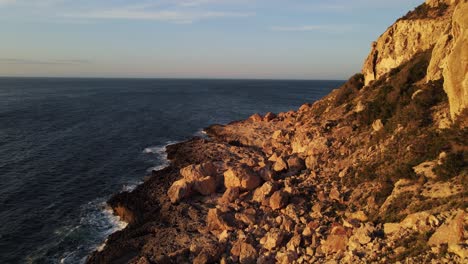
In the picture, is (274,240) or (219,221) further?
(219,221)

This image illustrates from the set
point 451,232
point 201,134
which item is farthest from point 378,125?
point 201,134

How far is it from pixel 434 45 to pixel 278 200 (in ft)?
92.8

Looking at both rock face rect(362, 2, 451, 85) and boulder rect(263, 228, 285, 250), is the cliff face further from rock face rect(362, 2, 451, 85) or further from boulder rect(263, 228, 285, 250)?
boulder rect(263, 228, 285, 250)

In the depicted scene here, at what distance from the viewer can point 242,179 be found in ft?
113

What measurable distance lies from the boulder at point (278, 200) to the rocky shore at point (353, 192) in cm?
9

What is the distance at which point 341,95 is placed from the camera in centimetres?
5550

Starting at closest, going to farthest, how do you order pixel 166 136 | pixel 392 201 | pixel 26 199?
1. pixel 392 201
2. pixel 26 199
3. pixel 166 136

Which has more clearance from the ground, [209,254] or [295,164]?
[295,164]

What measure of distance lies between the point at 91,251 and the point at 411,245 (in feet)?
81.0

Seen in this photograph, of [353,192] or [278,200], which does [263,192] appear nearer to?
[278,200]

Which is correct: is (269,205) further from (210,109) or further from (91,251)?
(210,109)

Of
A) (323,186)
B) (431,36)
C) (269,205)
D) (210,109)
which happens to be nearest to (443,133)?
(323,186)

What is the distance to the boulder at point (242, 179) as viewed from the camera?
34.4 metres

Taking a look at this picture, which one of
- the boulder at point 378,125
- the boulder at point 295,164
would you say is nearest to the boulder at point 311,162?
the boulder at point 295,164
